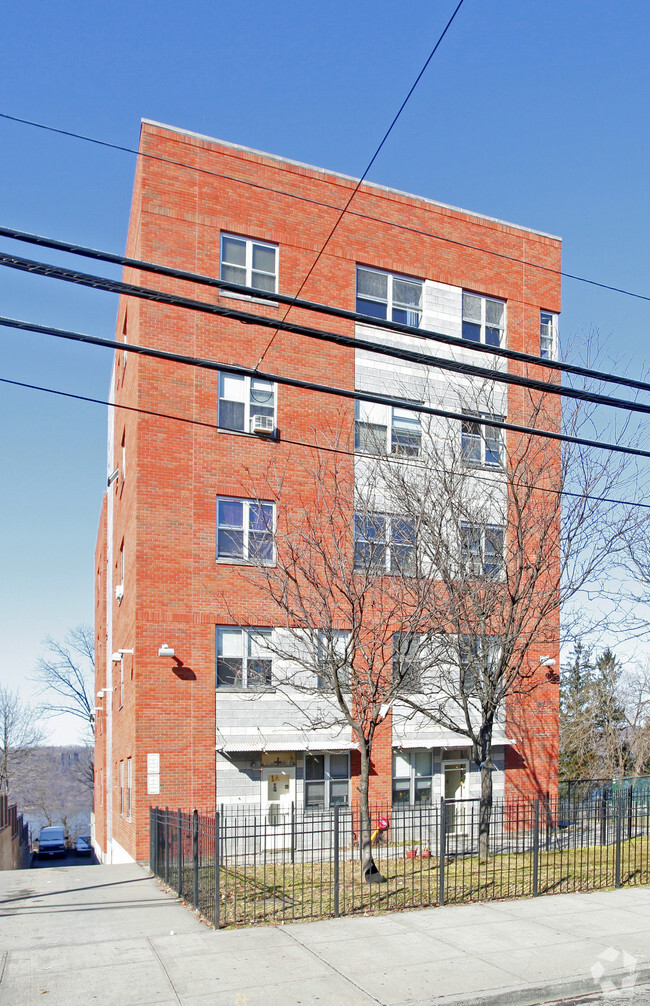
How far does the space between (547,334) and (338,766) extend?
14.0 metres

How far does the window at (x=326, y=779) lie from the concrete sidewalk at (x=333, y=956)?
8292mm

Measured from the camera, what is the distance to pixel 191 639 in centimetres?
2073

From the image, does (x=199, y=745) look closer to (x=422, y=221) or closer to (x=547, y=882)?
(x=547, y=882)

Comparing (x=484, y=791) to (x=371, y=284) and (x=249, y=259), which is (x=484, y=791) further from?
(x=249, y=259)

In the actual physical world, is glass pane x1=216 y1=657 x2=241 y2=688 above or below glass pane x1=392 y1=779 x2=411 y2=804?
above

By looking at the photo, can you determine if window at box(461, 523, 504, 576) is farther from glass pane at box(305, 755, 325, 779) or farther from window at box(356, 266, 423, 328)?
window at box(356, 266, 423, 328)

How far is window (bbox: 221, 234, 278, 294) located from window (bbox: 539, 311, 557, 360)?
327 inches

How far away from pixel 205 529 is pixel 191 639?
2.58 metres

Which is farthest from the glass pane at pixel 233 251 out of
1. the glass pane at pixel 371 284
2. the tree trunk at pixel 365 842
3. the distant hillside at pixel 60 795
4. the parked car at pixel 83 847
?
the distant hillside at pixel 60 795

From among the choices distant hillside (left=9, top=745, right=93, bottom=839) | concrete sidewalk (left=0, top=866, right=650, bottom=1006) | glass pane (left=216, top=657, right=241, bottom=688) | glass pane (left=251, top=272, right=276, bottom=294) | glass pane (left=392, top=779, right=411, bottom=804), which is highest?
glass pane (left=251, top=272, right=276, bottom=294)

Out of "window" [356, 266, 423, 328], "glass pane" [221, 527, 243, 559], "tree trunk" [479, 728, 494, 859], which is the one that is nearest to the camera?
"tree trunk" [479, 728, 494, 859]

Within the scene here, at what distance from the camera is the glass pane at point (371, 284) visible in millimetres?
24141

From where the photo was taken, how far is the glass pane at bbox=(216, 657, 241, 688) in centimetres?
2095

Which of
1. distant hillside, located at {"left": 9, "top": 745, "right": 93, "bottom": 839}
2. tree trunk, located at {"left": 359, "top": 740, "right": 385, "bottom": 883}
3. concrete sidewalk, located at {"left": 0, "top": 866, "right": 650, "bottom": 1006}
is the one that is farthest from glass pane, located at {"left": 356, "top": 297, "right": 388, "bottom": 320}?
distant hillside, located at {"left": 9, "top": 745, "right": 93, "bottom": 839}
